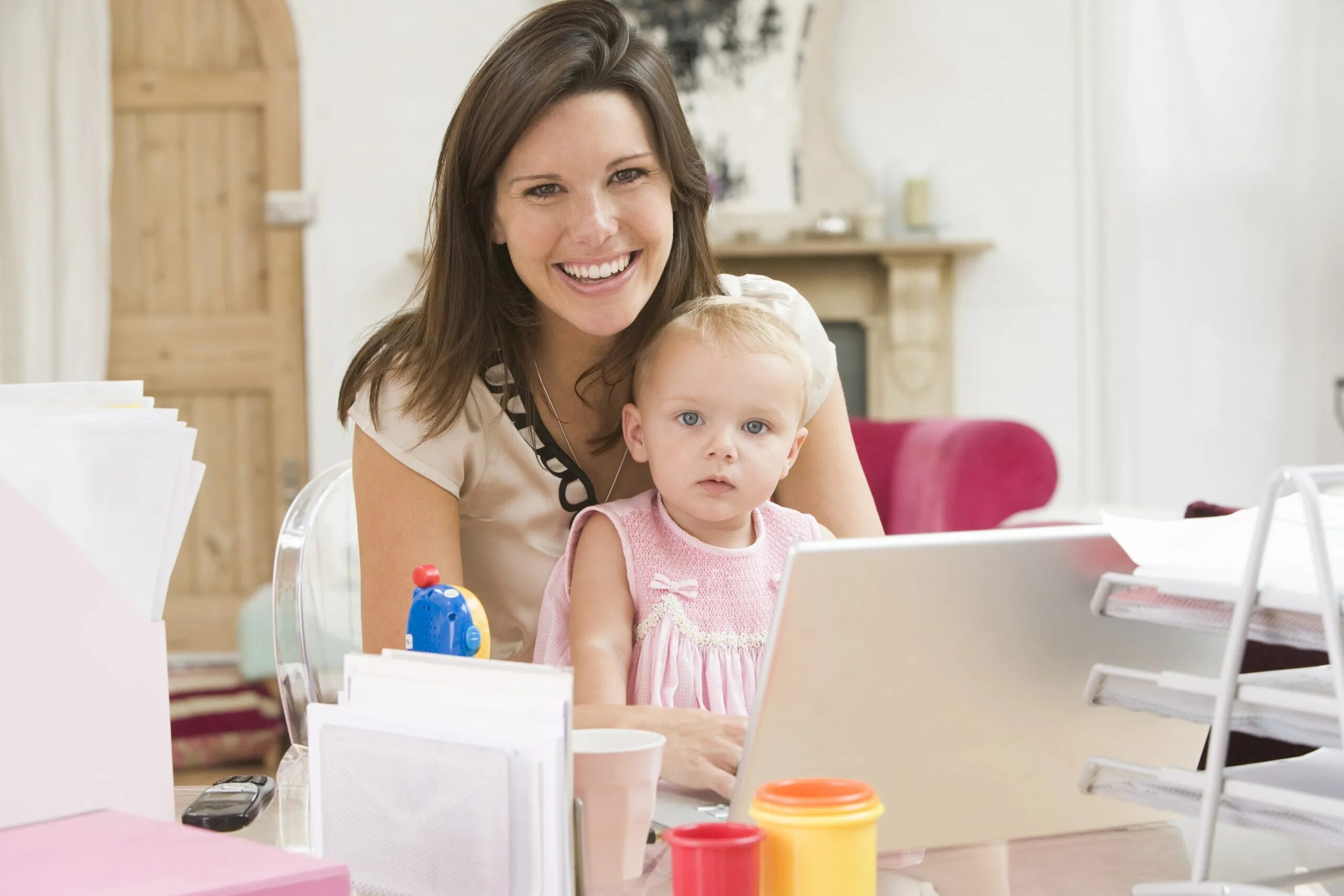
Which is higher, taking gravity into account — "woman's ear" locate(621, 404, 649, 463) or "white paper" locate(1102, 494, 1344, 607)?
"woman's ear" locate(621, 404, 649, 463)

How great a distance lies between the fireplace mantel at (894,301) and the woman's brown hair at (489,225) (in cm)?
298

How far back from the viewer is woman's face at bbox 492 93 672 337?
1388 millimetres

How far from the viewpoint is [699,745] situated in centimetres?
99

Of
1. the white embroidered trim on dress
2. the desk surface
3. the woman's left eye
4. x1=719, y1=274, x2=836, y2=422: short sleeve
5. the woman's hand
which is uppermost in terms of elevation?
the woman's left eye

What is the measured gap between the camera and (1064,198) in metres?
4.63

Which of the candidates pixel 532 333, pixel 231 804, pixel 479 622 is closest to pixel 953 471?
pixel 532 333

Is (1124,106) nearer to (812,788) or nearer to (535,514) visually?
(535,514)

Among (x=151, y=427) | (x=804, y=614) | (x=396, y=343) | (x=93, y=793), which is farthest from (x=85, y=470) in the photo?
(x=396, y=343)

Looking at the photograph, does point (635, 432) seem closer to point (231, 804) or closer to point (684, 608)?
point (684, 608)

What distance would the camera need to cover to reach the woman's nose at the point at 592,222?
1.39m

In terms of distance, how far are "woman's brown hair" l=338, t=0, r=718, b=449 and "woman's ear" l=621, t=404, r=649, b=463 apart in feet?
0.54

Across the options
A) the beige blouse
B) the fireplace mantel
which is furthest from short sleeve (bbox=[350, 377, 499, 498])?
the fireplace mantel

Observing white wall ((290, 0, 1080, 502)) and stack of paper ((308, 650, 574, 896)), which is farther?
white wall ((290, 0, 1080, 502))

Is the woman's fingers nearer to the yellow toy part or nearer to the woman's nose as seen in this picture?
the yellow toy part
